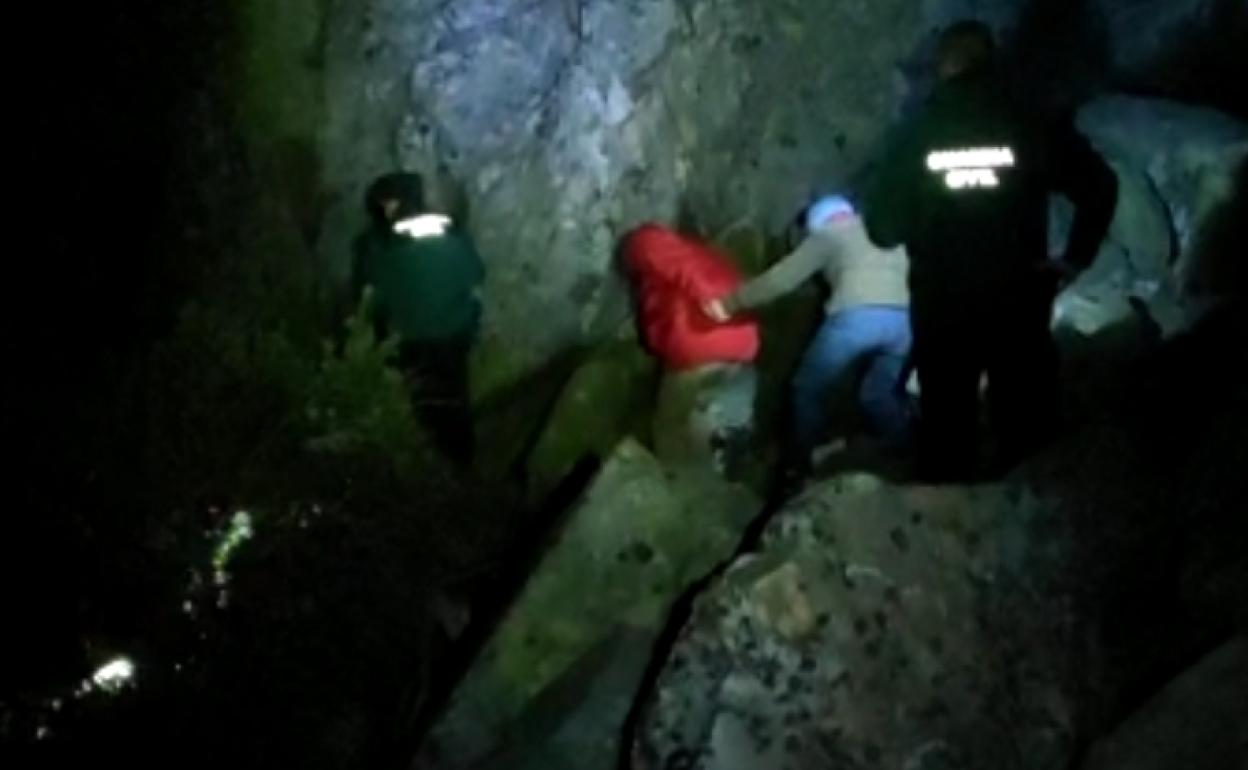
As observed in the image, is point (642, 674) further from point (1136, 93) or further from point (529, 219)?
point (1136, 93)

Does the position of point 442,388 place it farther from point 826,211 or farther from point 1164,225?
point 1164,225

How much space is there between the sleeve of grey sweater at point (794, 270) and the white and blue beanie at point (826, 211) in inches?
2.8

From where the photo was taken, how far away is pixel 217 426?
8.60 metres

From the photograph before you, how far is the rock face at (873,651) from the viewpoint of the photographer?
715cm

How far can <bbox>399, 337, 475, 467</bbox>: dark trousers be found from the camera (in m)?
9.86

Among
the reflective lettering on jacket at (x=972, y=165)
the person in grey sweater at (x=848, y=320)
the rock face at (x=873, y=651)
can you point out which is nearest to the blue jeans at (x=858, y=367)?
the person in grey sweater at (x=848, y=320)

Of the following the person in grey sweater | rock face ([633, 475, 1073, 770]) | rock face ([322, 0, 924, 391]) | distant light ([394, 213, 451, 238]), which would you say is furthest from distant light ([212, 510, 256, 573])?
rock face ([322, 0, 924, 391])

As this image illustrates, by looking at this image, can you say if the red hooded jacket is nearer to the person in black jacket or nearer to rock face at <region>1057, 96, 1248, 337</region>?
the person in black jacket

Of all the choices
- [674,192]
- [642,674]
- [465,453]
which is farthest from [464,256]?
[642,674]

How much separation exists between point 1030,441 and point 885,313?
105 centimetres

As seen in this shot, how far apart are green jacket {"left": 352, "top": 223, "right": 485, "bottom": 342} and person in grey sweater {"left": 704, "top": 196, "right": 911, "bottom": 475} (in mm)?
1648

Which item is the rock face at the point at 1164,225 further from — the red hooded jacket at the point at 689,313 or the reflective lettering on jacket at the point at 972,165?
the reflective lettering on jacket at the point at 972,165

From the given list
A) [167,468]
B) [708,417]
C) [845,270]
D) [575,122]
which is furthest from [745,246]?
[167,468]

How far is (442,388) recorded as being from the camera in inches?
396
